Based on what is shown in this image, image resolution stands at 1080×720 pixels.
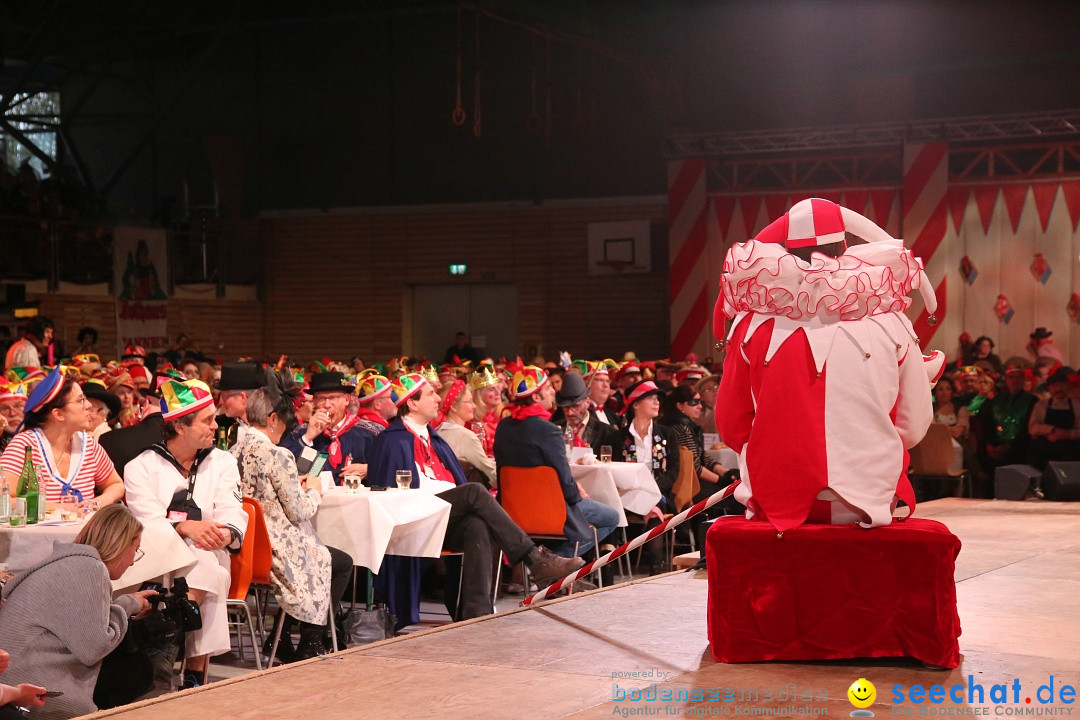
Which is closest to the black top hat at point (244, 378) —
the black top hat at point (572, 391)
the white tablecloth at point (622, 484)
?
the white tablecloth at point (622, 484)

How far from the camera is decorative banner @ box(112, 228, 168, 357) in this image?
17688 millimetres

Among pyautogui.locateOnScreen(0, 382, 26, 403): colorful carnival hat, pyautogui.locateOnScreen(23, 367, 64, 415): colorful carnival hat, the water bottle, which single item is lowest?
the water bottle

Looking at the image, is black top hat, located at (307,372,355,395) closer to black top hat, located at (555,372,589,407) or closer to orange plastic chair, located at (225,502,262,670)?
orange plastic chair, located at (225,502,262,670)

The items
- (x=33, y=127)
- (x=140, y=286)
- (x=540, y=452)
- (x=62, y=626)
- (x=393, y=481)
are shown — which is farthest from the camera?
(x=33, y=127)

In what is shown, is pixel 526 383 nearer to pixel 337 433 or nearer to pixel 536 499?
pixel 536 499

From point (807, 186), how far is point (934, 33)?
3025 mm

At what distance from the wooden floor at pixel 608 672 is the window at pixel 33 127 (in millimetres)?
17721

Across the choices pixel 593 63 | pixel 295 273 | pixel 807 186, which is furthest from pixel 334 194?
pixel 807 186

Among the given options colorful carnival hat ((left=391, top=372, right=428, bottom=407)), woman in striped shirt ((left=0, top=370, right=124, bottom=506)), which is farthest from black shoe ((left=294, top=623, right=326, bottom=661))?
colorful carnival hat ((left=391, top=372, right=428, bottom=407))

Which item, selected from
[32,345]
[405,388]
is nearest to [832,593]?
[405,388]

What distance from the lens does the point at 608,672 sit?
390 cm

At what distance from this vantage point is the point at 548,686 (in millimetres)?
3748

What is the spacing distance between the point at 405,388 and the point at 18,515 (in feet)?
7.40

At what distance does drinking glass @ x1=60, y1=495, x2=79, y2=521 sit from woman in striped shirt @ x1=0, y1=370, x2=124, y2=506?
0.10 metres
